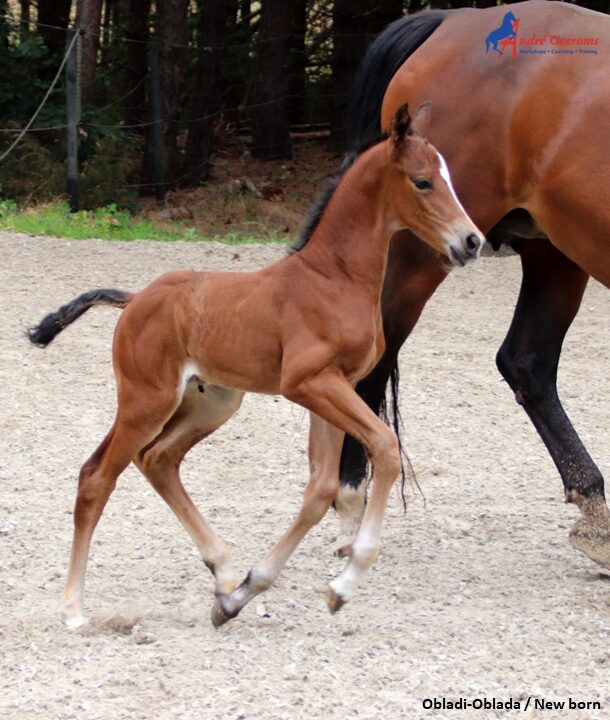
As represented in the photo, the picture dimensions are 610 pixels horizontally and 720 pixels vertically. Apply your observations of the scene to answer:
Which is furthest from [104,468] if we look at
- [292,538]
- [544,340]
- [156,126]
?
[156,126]

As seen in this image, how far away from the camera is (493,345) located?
24.1 ft

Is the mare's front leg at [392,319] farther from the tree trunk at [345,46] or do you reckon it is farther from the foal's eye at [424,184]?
the tree trunk at [345,46]

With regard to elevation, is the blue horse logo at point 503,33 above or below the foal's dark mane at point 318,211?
above

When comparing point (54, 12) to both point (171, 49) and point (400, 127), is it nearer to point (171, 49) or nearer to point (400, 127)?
point (171, 49)

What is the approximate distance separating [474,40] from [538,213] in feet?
2.51

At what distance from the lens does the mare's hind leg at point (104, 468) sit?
3477mm

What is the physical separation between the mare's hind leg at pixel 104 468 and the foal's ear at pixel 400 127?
995mm

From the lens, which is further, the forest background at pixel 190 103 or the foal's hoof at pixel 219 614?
the forest background at pixel 190 103

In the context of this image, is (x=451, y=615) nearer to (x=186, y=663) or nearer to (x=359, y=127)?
(x=186, y=663)

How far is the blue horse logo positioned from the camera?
442 cm

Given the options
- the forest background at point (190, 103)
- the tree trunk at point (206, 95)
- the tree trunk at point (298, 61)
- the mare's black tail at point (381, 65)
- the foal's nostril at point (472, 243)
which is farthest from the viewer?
the tree trunk at point (298, 61)

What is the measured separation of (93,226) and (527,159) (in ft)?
22.1

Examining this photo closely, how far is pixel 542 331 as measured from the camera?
4.75 meters

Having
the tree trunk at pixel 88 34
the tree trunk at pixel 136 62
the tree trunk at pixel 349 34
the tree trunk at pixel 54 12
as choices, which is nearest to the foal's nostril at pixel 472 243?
the tree trunk at pixel 88 34
